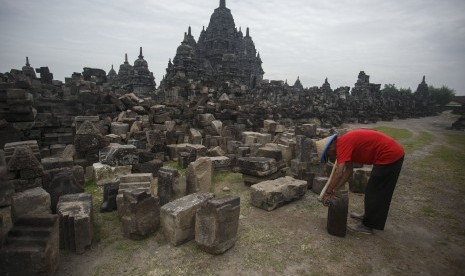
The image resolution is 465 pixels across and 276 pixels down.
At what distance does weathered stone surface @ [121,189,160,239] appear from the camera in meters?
3.70

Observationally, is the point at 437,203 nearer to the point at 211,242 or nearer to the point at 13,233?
the point at 211,242

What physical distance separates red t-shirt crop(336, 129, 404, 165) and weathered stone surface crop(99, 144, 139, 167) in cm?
462

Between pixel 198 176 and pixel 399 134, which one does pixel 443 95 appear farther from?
pixel 198 176

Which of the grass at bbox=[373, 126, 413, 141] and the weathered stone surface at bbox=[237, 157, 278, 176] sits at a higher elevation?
the weathered stone surface at bbox=[237, 157, 278, 176]

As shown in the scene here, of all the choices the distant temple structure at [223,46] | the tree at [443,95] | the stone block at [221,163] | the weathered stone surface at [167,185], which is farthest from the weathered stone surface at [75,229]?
the tree at [443,95]

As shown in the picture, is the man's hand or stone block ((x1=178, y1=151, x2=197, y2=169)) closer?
the man's hand

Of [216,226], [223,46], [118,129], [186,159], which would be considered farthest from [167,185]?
[223,46]

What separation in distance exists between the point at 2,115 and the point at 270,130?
9583mm

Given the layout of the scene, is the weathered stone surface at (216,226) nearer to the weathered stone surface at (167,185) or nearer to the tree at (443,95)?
the weathered stone surface at (167,185)

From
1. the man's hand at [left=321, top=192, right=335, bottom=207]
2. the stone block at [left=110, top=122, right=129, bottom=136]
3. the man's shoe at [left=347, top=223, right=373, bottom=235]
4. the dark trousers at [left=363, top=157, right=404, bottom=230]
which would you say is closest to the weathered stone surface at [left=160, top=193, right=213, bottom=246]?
the man's hand at [left=321, top=192, right=335, bottom=207]

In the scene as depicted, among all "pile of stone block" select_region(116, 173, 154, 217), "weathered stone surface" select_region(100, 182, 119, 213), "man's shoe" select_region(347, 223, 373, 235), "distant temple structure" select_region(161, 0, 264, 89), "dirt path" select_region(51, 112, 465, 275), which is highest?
"distant temple structure" select_region(161, 0, 264, 89)

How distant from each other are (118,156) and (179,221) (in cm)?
331

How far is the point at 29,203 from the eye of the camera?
366 cm

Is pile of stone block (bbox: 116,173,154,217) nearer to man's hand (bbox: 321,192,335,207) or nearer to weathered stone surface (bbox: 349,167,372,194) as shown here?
man's hand (bbox: 321,192,335,207)
